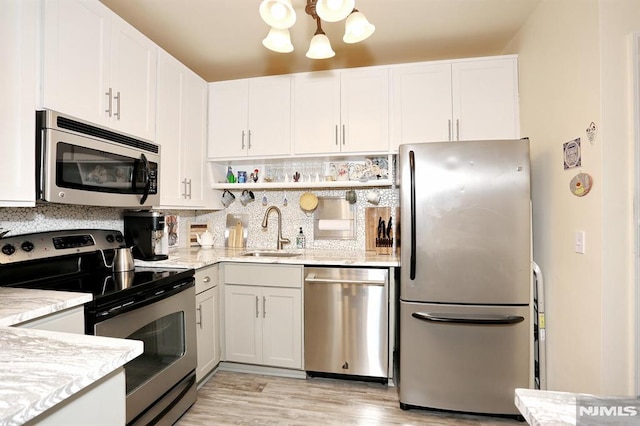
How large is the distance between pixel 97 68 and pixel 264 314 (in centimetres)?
190

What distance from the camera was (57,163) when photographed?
150 centimetres

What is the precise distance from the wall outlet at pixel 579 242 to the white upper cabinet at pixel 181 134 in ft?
8.44

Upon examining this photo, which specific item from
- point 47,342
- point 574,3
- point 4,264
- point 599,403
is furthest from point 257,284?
point 574,3

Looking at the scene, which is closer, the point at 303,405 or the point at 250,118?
the point at 303,405

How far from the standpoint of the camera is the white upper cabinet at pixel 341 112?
2590 mm

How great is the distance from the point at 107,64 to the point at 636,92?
2.69 metres

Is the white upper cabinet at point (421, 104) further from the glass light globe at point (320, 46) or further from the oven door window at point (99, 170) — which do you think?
the oven door window at point (99, 170)

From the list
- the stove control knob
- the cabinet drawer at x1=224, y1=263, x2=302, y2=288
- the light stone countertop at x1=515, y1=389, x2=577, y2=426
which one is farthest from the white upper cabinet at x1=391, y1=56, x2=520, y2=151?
the stove control knob

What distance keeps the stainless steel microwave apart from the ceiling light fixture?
1.06 meters

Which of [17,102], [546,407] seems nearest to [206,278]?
[17,102]

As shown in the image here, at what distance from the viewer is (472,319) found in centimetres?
192

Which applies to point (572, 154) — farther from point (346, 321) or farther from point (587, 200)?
point (346, 321)

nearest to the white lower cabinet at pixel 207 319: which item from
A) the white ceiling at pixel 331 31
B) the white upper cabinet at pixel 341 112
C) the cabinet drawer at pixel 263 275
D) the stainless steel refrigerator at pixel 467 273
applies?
the cabinet drawer at pixel 263 275

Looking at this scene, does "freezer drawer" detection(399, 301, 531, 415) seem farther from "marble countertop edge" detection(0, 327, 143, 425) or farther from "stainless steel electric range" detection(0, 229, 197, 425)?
"marble countertop edge" detection(0, 327, 143, 425)
